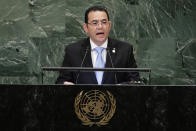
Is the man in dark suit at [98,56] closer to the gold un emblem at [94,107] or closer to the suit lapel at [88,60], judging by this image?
the suit lapel at [88,60]

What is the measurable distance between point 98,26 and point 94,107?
1.25 m

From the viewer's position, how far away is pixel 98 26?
3.32 metres

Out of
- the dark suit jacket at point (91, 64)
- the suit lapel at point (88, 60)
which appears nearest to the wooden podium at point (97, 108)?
the suit lapel at point (88, 60)

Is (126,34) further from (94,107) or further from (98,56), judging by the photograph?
(94,107)

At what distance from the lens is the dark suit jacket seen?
10.4ft

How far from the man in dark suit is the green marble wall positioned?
157cm

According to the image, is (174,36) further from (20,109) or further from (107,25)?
(20,109)

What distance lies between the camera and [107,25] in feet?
11.0

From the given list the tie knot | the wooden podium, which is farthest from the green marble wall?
the wooden podium

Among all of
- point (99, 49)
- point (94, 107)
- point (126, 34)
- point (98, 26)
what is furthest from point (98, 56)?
point (126, 34)

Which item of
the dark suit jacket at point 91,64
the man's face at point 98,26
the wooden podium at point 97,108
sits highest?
the man's face at point 98,26

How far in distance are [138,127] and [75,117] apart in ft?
1.17

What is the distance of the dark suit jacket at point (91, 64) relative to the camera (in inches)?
124

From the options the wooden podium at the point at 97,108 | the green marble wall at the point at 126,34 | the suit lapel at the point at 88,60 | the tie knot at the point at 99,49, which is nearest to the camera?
the wooden podium at the point at 97,108
